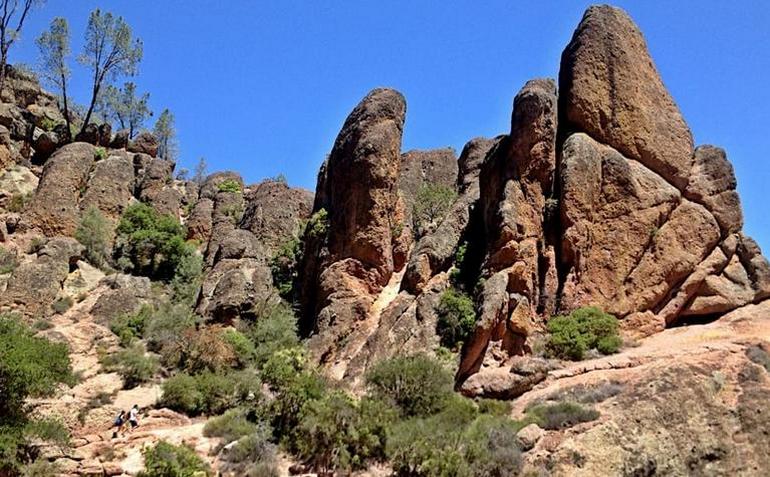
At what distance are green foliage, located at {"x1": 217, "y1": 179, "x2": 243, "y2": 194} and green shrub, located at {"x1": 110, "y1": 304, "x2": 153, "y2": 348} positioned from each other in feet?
53.2

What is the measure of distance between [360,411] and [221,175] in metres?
31.4

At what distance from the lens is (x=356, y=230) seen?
31.5m

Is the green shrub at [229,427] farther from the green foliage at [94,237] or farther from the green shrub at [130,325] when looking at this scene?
the green foliage at [94,237]

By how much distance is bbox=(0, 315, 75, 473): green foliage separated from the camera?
1917 centimetres

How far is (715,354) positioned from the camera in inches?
829

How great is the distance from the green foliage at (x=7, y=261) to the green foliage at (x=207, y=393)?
10233 mm

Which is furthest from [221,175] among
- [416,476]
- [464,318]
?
[416,476]

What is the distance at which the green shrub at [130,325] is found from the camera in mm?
28562

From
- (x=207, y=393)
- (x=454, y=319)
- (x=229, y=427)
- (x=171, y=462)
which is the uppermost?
(x=454, y=319)

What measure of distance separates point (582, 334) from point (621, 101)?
10.5 meters

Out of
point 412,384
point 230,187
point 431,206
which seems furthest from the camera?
point 230,187

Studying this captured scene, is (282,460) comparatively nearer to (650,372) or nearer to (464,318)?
(464,318)

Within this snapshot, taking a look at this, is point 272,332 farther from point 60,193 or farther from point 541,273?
point 60,193

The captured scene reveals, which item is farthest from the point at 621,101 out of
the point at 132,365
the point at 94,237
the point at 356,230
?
the point at 94,237
